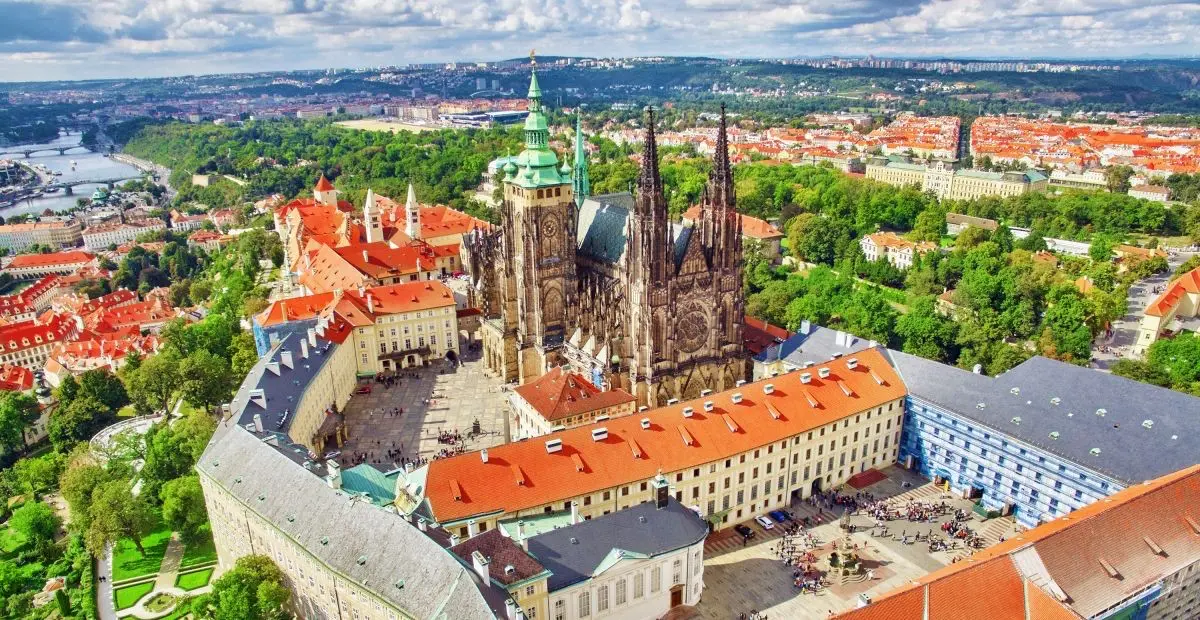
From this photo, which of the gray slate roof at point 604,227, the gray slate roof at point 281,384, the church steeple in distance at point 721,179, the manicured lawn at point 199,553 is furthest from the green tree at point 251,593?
the church steeple in distance at point 721,179

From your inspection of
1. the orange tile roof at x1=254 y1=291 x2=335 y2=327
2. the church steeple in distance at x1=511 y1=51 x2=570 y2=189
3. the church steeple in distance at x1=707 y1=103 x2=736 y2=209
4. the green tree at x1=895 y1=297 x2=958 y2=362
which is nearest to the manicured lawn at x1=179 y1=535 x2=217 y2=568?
the orange tile roof at x1=254 y1=291 x2=335 y2=327

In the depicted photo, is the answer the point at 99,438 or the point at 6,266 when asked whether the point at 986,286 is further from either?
the point at 6,266

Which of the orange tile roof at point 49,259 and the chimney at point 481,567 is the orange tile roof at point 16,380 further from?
the orange tile roof at point 49,259

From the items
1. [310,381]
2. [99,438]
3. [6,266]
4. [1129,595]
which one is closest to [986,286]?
[1129,595]

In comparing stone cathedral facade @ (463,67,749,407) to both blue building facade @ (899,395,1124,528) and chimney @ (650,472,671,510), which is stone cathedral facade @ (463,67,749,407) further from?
chimney @ (650,472,671,510)

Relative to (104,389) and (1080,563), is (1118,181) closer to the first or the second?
(1080,563)

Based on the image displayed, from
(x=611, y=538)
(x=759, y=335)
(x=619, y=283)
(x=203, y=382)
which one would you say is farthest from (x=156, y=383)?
(x=759, y=335)
